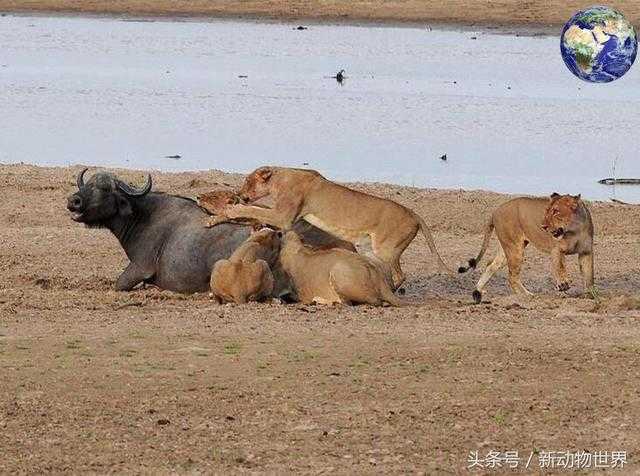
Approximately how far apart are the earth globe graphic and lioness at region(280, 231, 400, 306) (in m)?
5.00

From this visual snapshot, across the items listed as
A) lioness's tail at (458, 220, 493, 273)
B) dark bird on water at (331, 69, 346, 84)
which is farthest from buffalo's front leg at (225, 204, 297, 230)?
dark bird on water at (331, 69, 346, 84)

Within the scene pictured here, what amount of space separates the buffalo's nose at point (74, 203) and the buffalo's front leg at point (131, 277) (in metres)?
0.57

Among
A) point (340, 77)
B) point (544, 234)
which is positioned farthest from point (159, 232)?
point (340, 77)

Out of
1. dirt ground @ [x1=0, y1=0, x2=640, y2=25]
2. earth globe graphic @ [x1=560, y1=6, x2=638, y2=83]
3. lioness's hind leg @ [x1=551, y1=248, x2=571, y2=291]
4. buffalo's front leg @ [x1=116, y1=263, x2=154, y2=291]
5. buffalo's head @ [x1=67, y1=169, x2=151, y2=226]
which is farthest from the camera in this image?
dirt ground @ [x1=0, y1=0, x2=640, y2=25]

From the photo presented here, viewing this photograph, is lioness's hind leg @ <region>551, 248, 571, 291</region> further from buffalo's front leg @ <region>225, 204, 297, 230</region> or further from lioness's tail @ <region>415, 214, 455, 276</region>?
buffalo's front leg @ <region>225, 204, 297, 230</region>

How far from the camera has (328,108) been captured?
27141 mm

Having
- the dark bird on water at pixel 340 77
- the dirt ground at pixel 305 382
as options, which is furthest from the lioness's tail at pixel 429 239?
the dark bird on water at pixel 340 77

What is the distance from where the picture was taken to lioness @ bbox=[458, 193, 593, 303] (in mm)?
12047

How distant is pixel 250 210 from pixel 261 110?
14.7m

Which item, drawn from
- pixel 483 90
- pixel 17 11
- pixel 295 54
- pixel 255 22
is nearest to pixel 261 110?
pixel 483 90

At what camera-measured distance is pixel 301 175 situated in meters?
12.4

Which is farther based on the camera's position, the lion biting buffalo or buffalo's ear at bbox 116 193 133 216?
buffalo's ear at bbox 116 193 133 216

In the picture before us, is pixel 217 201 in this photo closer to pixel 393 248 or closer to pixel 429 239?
pixel 393 248

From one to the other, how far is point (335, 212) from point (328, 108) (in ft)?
49.3
